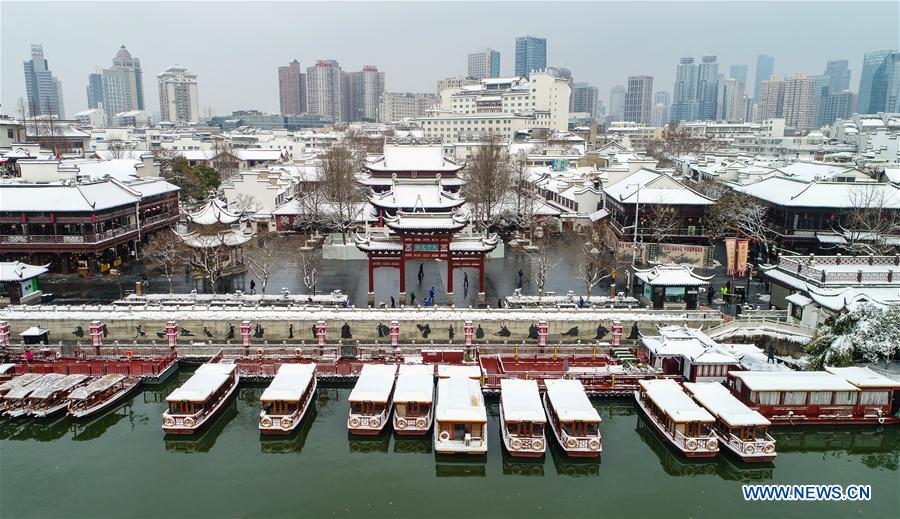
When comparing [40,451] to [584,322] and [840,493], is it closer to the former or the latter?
[584,322]

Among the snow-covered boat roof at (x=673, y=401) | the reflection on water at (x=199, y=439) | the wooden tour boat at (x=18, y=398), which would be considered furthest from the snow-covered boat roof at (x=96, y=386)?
the snow-covered boat roof at (x=673, y=401)

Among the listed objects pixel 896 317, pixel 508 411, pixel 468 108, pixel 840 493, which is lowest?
pixel 840 493

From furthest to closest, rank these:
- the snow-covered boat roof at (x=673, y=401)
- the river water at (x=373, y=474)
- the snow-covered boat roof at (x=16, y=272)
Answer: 1. the snow-covered boat roof at (x=16, y=272)
2. the snow-covered boat roof at (x=673, y=401)
3. the river water at (x=373, y=474)

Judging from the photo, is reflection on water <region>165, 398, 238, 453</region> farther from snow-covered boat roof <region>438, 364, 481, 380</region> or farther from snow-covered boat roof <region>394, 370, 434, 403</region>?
snow-covered boat roof <region>438, 364, 481, 380</region>

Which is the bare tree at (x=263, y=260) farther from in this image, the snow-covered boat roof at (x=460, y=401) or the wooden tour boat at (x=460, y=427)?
the wooden tour boat at (x=460, y=427)

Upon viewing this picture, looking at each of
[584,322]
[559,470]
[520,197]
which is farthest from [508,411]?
[520,197]

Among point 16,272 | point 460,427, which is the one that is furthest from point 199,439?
point 16,272
